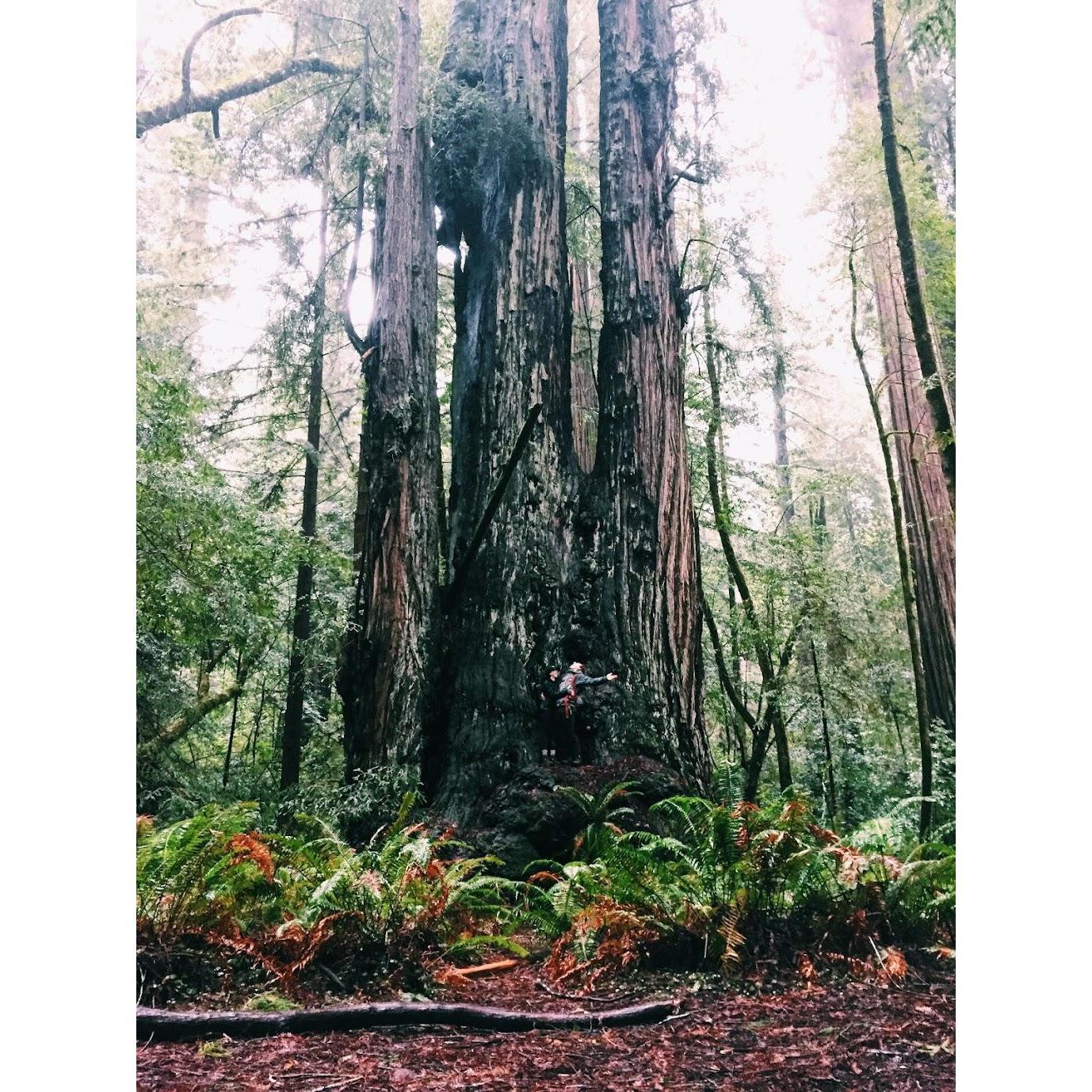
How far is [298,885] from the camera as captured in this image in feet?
9.30

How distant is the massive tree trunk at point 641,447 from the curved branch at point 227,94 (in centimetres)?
198

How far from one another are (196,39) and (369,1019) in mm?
4597

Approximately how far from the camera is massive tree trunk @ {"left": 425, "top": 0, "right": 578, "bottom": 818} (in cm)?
A: 470

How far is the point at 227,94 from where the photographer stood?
15.2 ft

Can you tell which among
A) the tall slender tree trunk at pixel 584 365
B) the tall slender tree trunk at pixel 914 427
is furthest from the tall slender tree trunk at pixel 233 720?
the tall slender tree trunk at pixel 914 427

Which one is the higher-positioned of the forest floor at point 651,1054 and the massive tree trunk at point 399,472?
the massive tree trunk at point 399,472

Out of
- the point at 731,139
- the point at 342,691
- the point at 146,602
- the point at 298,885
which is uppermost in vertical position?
the point at 731,139

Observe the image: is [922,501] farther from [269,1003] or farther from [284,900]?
[269,1003]

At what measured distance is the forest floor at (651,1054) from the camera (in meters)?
2.23

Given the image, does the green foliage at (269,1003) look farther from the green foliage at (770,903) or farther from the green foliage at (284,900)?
the green foliage at (770,903)

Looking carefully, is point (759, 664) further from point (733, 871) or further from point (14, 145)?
point (14, 145)

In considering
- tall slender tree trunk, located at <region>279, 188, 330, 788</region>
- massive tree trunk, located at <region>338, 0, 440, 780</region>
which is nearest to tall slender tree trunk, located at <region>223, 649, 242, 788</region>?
tall slender tree trunk, located at <region>279, 188, 330, 788</region>

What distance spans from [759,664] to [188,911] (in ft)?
11.2

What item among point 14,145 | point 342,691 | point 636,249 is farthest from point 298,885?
point 636,249
